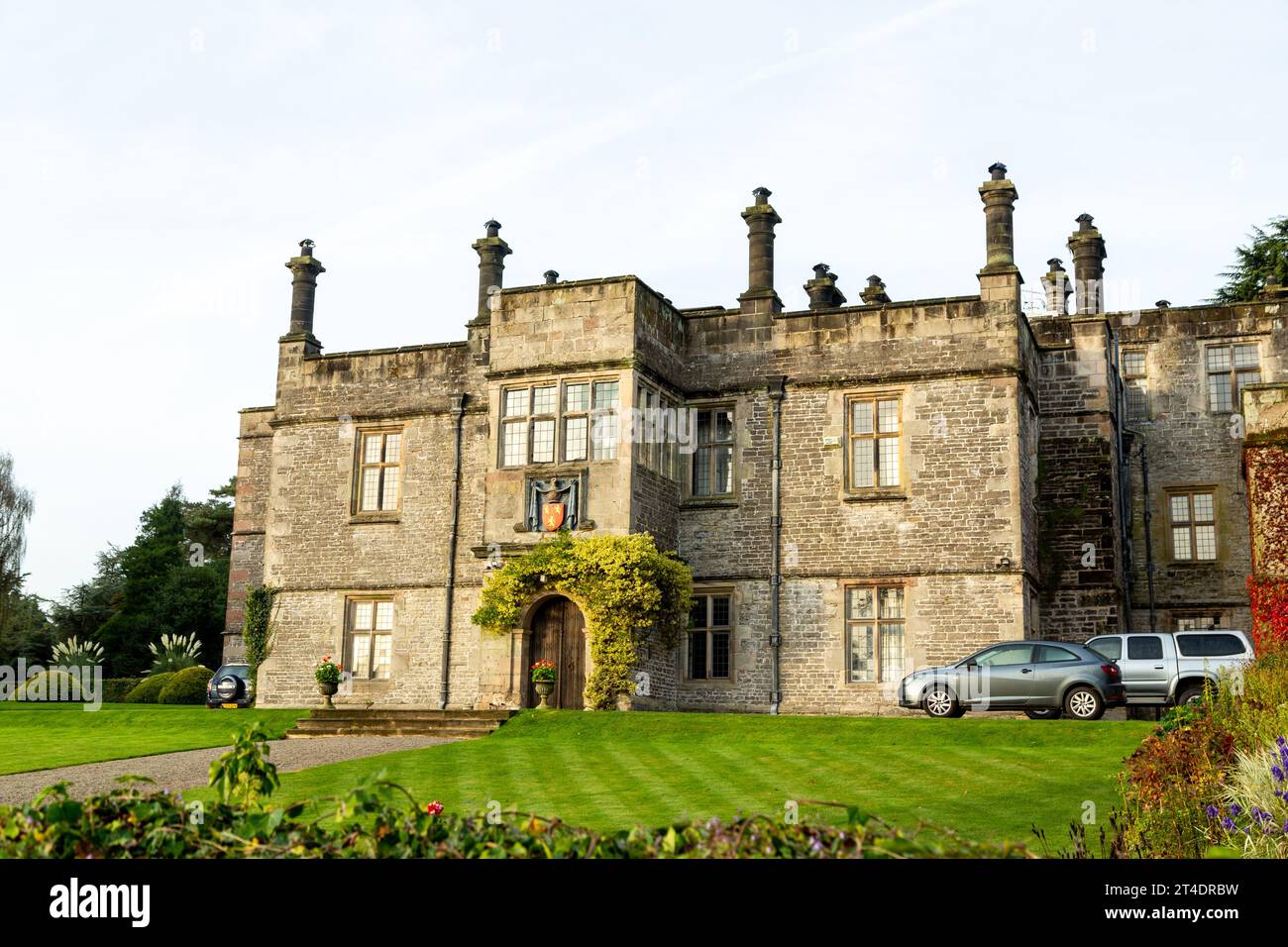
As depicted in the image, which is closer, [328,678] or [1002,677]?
[1002,677]

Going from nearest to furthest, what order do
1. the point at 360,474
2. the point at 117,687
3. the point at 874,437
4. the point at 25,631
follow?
the point at 874,437, the point at 360,474, the point at 117,687, the point at 25,631

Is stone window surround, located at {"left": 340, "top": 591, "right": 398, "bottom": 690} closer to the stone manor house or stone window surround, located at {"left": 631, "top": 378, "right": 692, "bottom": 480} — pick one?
the stone manor house

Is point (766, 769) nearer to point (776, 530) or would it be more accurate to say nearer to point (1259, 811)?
point (1259, 811)

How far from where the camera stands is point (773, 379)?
1009 inches

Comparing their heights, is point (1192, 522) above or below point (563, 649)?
above

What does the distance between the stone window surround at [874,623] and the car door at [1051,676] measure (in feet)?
12.3

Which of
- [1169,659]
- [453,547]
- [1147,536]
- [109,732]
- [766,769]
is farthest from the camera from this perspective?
[1147,536]

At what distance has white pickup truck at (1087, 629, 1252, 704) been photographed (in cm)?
2105

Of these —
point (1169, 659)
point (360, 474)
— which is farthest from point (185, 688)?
point (1169, 659)

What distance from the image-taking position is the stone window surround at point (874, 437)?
24516 millimetres

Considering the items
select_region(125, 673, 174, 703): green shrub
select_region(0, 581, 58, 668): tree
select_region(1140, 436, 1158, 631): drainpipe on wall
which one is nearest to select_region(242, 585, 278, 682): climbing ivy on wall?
select_region(125, 673, 174, 703): green shrub

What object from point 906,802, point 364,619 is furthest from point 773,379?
point 906,802

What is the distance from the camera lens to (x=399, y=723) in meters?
21.9

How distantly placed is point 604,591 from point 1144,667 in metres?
8.60
